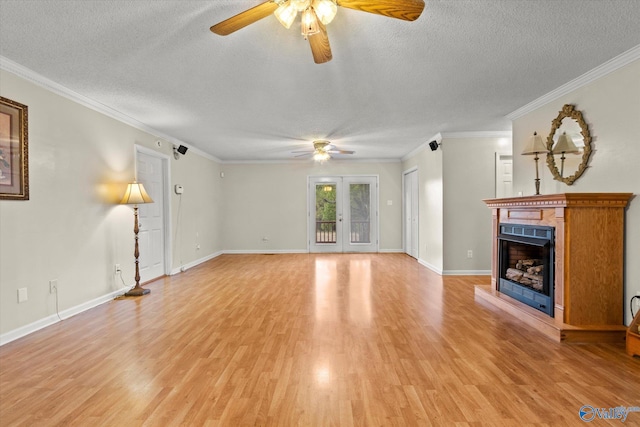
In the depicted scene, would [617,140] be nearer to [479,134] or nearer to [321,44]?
[479,134]

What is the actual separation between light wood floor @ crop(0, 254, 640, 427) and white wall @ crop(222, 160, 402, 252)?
4409 millimetres

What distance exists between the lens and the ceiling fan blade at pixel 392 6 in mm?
1711

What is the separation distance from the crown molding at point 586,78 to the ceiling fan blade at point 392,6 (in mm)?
2240

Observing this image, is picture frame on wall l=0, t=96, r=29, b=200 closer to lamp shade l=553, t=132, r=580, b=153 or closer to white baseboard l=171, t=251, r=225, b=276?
white baseboard l=171, t=251, r=225, b=276

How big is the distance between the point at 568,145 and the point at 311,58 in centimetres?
283

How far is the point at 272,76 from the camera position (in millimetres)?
3176

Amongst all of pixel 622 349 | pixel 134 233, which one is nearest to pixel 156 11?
pixel 134 233

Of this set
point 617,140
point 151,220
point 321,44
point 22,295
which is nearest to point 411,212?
point 617,140

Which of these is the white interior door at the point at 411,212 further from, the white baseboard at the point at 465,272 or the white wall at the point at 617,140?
the white wall at the point at 617,140

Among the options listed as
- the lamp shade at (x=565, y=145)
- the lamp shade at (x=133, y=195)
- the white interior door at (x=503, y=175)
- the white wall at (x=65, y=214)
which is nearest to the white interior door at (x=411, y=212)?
the white interior door at (x=503, y=175)

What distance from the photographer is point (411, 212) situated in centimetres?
771

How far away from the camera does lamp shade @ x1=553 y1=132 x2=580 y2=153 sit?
3.41 metres

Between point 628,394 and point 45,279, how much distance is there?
4820 mm

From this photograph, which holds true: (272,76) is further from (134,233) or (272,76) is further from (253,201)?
(253,201)
